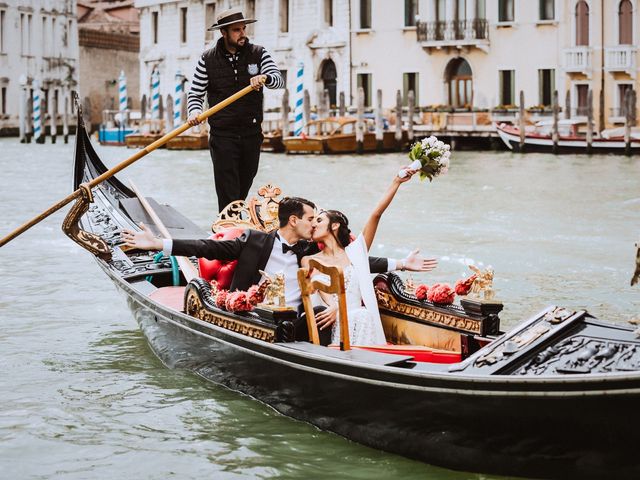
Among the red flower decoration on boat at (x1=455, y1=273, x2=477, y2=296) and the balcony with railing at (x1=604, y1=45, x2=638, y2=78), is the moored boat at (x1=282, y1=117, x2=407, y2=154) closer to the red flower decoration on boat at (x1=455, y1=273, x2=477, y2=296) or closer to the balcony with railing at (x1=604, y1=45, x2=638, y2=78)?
the balcony with railing at (x1=604, y1=45, x2=638, y2=78)

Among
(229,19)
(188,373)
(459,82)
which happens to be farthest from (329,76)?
(188,373)

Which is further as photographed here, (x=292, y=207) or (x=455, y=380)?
(x=292, y=207)

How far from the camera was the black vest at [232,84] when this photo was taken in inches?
150

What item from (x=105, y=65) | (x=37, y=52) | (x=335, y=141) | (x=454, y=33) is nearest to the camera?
(x=335, y=141)

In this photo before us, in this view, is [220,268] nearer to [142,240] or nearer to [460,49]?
[142,240]

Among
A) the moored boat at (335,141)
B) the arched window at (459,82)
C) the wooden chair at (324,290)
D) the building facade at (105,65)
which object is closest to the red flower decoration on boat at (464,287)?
the wooden chair at (324,290)

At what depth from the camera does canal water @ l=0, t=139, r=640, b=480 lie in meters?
2.59

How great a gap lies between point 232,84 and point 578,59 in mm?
12468

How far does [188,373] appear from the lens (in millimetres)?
3230

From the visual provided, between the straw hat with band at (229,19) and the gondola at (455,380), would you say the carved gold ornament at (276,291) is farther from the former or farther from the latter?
the straw hat with band at (229,19)

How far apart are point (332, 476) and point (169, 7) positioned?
65.9 feet

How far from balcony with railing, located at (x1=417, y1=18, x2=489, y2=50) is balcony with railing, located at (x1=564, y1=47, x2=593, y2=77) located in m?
1.37

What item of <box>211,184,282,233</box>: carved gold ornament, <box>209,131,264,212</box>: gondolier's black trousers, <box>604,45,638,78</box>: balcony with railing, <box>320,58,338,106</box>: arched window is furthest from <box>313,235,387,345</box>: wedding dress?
<box>320,58,338,106</box>: arched window

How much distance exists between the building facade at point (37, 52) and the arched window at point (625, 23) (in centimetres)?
1065
